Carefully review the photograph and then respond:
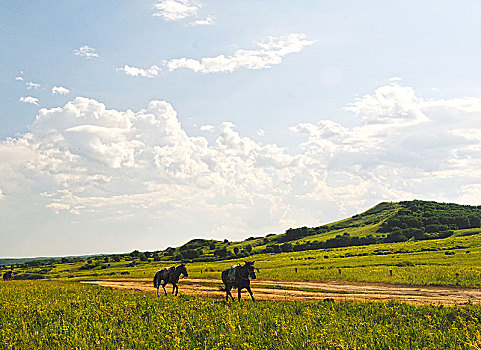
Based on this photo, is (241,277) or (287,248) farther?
(287,248)

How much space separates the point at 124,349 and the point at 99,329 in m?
2.65

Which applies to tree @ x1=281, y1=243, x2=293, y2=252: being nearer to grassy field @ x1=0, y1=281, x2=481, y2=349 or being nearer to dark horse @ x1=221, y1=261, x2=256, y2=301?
dark horse @ x1=221, y1=261, x2=256, y2=301

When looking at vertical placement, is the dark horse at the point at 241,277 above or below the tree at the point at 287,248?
above

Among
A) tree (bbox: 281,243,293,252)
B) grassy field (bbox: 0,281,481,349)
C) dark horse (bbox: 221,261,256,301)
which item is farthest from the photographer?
tree (bbox: 281,243,293,252)

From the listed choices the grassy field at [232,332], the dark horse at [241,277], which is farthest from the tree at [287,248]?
the grassy field at [232,332]

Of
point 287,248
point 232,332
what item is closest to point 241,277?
point 232,332

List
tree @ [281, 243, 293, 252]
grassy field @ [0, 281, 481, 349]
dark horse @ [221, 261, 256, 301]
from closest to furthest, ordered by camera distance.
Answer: grassy field @ [0, 281, 481, 349], dark horse @ [221, 261, 256, 301], tree @ [281, 243, 293, 252]

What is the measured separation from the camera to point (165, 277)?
1463 inches

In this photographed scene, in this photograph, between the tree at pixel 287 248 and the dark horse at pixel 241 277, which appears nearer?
the dark horse at pixel 241 277

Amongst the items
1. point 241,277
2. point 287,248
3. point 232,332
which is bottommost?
point 287,248

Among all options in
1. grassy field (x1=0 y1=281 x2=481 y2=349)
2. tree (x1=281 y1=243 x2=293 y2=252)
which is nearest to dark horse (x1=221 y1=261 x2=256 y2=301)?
grassy field (x1=0 y1=281 x2=481 y2=349)

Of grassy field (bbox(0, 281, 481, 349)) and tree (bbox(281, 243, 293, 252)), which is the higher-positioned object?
grassy field (bbox(0, 281, 481, 349))

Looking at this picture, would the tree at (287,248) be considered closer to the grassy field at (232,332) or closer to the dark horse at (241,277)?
the dark horse at (241,277)

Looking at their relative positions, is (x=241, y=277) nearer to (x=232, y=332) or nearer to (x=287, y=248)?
(x=232, y=332)
